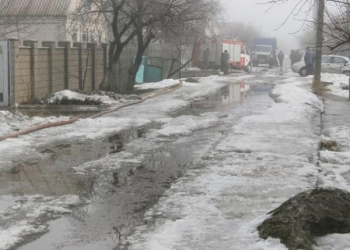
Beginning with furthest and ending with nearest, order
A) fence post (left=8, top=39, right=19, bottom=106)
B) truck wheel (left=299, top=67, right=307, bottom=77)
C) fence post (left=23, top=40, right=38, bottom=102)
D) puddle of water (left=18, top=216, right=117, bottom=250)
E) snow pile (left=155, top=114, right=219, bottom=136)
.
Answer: truck wheel (left=299, top=67, right=307, bottom=77) → fence post (left=23, top=40, right=38, bottom=102) → fence post (left=8, top=39, right=19, bottom=106) → snow pile (left=155, top=114, right=219, bottom=136) → puddle of water (left=18, top=216, right=117, bottom=250)

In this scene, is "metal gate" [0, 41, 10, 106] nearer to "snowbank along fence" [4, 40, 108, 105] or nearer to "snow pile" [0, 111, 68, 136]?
"snowbank along fence" [4, 40, 108, 105]

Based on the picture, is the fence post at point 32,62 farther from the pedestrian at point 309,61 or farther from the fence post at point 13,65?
the pedestrian at point 309,61

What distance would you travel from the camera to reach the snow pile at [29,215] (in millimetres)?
5500

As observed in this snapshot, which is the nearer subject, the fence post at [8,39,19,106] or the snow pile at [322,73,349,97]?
the fence post at [8,39,19,106]

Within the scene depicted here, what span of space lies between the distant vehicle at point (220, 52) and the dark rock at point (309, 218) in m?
39.8

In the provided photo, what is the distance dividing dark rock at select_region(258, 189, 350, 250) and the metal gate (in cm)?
1232

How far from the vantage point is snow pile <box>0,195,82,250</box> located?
217 inches

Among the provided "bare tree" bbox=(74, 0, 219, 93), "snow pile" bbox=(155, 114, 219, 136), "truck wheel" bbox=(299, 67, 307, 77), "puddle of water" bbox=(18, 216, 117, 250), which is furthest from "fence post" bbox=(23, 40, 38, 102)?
"truck wheel" bbox=(299, 67, 307, 77)

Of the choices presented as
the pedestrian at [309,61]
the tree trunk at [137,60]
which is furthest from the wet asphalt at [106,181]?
the pedestrian at [309,61]

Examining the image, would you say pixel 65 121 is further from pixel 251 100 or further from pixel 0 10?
pixel 0 10

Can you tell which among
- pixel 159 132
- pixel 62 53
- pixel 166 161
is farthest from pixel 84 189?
pixel 62 53

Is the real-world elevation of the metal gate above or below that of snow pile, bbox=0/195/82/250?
above

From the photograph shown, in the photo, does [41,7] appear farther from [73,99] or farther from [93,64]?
[73,99]

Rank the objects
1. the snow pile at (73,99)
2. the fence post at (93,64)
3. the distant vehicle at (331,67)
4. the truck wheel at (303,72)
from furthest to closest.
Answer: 1. the truck wheel at (303,72)
2. the distant vehicle at (331,67)
3. the fence post at (93,64)
4. the snow pile at (73,99)
